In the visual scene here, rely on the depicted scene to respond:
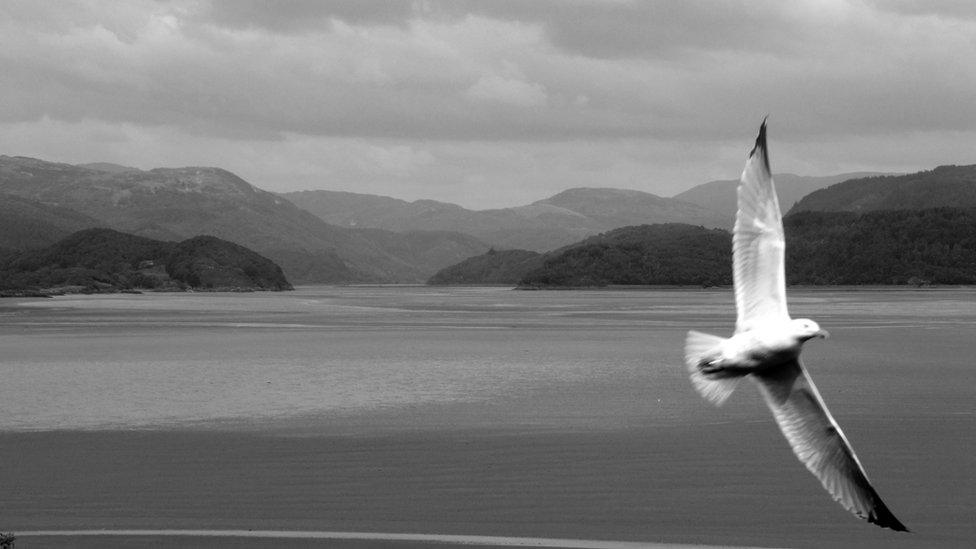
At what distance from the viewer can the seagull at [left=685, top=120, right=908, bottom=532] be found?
11250 mm

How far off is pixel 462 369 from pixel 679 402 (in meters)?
10.7

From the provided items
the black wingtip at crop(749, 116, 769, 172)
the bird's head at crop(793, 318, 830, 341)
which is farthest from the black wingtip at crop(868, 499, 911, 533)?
the black wingtip at crop(749, 116, 769, 172)

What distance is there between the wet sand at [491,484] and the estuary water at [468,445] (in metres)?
0.06

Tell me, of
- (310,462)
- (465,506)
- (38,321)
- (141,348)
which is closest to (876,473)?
(465,506)

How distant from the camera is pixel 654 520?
16688mm

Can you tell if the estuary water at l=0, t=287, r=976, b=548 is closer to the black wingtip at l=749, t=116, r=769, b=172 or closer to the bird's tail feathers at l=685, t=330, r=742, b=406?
the bird's tail feathers at l=685, t=330, r=742, b=406

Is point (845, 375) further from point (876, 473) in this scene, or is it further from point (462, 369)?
point (876, 473)

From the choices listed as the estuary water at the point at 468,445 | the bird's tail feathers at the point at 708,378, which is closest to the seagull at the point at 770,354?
the bird's tail feathers at the point at 708,378

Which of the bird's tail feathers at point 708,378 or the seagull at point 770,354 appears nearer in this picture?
the seagull at point 770,354

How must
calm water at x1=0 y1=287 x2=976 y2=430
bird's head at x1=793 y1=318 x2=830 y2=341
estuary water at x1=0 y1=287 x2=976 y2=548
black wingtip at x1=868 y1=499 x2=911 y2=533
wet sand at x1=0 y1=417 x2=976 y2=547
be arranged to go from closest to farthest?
1. black wingtip at x1=868 y1=499 x2=911 y2=533
2. bird's head at x1=793 y1=318 x2=830 y2=341
3. wet sand at x1=0 y1=417 x2=976 y2=547
4. estuary water at x1=0 y1=287 x2=976 y2=548
5. calm water at x1=0 y1=287 x2=976 y2=430

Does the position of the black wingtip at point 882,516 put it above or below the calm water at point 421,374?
above

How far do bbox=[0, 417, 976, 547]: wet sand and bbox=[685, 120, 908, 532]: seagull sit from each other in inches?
155

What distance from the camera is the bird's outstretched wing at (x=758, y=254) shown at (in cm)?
1152

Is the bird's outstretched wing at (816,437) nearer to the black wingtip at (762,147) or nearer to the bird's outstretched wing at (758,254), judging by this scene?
the bird's outstretched wing at (758,254)
